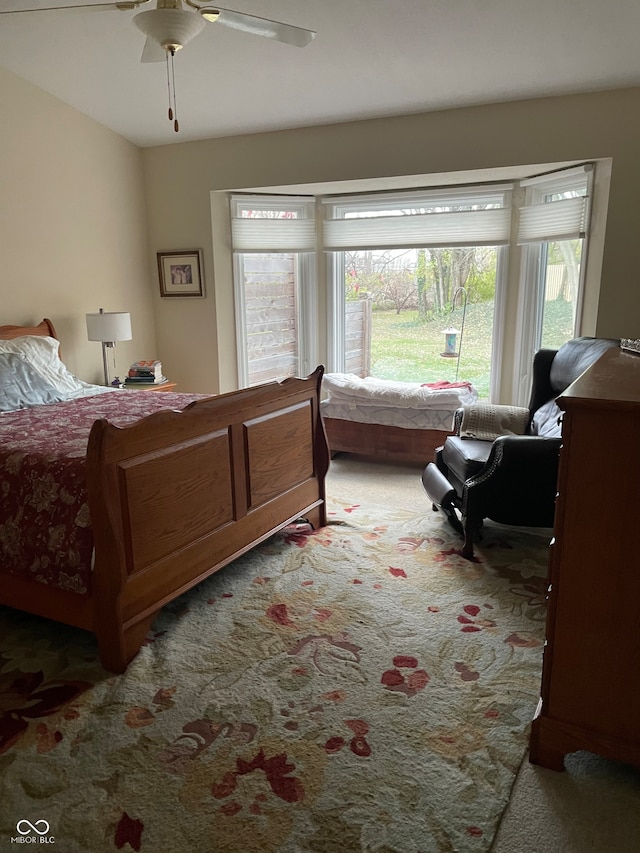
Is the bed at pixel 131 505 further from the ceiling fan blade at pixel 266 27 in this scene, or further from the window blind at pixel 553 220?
the window blind at pixel 553 220

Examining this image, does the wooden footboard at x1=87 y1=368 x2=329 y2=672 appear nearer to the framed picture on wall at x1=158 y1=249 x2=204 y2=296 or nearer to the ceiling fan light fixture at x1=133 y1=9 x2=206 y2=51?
the ceiling fan light fixture at x1=133 y1=9 x2=206 y2=51

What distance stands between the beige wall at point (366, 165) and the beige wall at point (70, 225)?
22cm

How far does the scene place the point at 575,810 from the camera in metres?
1.62

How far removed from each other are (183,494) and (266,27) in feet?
6.39

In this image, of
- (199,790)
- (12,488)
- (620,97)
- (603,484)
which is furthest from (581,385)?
(620,97)

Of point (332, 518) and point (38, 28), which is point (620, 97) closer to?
point (332, 518)

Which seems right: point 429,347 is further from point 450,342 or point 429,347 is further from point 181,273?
point 181,273

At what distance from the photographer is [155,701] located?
2.05m

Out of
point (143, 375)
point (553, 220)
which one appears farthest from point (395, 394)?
point (143, 375)

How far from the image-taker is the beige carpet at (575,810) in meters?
1.53

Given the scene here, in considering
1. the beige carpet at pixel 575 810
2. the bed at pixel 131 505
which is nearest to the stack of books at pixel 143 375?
the bed at pixel 131 505

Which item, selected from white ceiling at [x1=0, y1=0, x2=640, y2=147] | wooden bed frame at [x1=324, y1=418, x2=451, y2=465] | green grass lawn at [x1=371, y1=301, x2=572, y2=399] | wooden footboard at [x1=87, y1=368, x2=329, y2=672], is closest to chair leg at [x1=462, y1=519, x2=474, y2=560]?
wooden footboard at [x1=87, y1=368, x2=329, y2=672]

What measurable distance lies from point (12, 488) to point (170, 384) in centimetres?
265

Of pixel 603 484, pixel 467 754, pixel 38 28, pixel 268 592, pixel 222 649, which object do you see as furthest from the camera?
pixel 38 28
